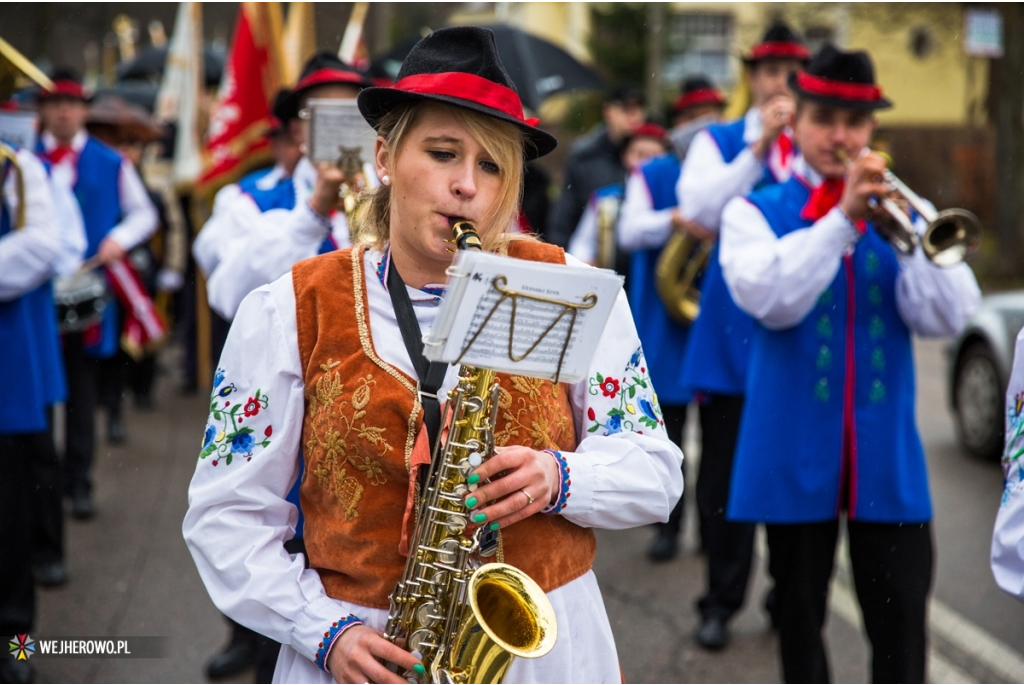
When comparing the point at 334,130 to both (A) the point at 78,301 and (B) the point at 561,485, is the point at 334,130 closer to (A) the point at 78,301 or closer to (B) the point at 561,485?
(B) the point at 561,485

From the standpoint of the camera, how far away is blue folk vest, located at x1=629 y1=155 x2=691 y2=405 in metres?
5.88

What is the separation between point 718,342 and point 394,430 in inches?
120

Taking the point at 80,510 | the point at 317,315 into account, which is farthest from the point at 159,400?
the point at 317,315

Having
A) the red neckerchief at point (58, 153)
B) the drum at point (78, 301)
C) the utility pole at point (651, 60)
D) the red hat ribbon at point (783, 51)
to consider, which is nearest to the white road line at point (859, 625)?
the red hat ribbon at point (783, 51)

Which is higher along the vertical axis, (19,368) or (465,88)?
(465,88)

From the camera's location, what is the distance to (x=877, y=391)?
3.53 meters

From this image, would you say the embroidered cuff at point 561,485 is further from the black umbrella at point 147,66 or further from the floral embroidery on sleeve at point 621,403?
the black umbrella at point 147,66

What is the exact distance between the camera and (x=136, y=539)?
6320mm

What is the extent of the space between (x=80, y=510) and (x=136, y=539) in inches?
24.4

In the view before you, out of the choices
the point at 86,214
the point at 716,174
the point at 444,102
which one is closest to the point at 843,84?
the point at 716,174

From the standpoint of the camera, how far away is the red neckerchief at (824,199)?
12.0 ft

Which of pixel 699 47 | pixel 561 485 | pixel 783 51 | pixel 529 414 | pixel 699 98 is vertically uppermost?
pixel 699 47

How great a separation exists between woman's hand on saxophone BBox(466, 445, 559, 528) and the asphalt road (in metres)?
2.61

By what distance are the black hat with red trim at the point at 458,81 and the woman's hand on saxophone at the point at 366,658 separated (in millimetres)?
988
